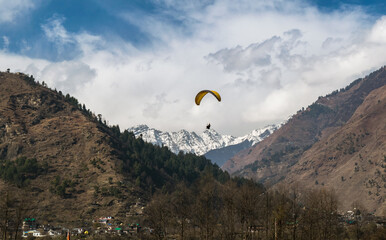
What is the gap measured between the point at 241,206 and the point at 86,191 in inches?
4268

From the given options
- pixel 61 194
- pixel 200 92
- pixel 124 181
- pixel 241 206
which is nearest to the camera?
pixel 200 92

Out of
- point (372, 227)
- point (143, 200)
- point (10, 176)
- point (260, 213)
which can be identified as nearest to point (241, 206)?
point (260, 213)

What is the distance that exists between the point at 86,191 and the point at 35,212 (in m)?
29.2

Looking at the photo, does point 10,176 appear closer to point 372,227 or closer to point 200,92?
point 200,92

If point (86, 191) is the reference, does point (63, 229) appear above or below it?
below

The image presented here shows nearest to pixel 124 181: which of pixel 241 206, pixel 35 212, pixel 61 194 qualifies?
pixel 61 194

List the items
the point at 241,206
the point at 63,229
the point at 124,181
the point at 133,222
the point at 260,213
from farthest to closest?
the point at 124,181, the point at 133,222, the point at 63,229, the point at 260,213, the point at 241,206

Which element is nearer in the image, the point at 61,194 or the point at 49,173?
the point at 61,194

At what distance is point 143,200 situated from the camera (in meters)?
188

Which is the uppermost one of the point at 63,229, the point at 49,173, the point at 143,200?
the point at 49,173

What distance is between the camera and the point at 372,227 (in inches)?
5349

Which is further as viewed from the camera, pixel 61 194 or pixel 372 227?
pixel 61 194

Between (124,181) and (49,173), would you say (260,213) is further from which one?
(49,173)

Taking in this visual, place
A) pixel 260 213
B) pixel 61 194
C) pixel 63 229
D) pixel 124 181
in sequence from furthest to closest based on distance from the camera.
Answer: pixel 124 181 < pixel 61 194 < pixel 63 229 < pixel 260 213
